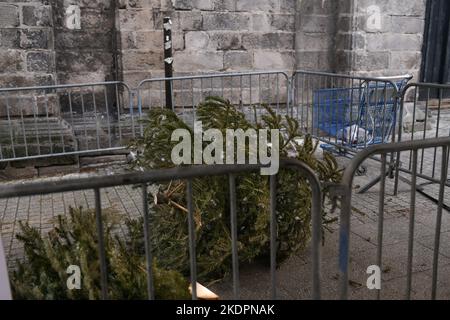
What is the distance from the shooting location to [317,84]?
8180 millimetres

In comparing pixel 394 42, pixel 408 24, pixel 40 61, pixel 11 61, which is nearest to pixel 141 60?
pixel 40 61

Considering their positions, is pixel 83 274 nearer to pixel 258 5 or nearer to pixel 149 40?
pixel 149 40

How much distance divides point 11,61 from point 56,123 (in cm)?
98

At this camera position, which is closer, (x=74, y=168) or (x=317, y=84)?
(x=74, y=168)

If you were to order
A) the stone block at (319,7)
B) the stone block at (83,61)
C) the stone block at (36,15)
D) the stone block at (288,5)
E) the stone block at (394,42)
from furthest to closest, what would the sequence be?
1. the stone block at (394,42)
2. the stone block at (319,7)
3. the stone block at (288,5)
4. the stone block at (83,61)
5. the stone block at (36,15)

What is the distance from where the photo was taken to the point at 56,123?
21.8 ft

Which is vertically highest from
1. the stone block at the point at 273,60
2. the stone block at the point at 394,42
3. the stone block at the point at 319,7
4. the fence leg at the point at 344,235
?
the stone block at the point at 319,7

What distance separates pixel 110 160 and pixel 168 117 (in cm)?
365

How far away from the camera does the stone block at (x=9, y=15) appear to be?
6230 mm

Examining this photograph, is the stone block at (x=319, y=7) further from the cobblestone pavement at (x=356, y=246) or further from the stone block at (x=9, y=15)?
the stone block at (x=9, y=15)

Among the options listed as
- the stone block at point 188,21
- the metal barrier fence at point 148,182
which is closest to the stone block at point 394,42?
the stone block at point 188,21

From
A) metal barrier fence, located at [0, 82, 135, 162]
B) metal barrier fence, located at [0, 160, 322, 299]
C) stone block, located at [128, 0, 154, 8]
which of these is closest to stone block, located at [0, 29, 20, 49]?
metal barrier fence, located at [0, 82, 135, 162]
